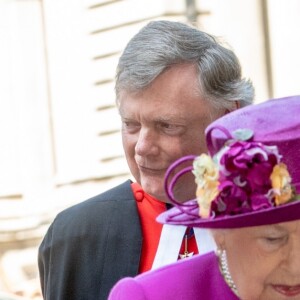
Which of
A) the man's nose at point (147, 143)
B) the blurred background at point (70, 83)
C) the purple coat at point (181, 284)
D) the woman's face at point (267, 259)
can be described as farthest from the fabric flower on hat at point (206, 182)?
the blurred background at point (70, 83)

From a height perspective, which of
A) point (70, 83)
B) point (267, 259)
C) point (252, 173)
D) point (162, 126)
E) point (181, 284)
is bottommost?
point (70, 83)

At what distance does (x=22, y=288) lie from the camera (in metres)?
11.9

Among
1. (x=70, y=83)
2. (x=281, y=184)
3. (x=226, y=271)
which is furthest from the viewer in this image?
(x=70, y=83)

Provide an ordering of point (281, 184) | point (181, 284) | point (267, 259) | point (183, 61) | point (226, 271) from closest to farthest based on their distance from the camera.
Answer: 1. point (281, 184)
2. point (267, 259)
3. point (226, 271)
4. point (181, 284)
5. point (183, 61)

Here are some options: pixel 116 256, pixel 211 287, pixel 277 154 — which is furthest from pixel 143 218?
pixel 277 154

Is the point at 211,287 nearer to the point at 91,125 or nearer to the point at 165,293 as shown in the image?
the point at 165,293

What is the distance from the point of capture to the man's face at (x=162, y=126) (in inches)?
189

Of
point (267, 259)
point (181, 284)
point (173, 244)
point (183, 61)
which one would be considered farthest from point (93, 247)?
point (267, 259)

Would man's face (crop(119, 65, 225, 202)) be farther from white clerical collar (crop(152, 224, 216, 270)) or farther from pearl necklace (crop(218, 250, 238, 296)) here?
pearl necklace (crop(218, 250, 238, 296))

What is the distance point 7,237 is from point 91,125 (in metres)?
1.19

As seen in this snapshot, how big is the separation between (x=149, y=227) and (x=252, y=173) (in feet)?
4.42

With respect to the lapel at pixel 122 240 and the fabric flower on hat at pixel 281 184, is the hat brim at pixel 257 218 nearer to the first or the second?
the fabric flower on hat at pixel 281 184

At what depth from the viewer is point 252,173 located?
3.81 meters

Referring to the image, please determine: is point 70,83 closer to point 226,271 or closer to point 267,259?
point 226,271
